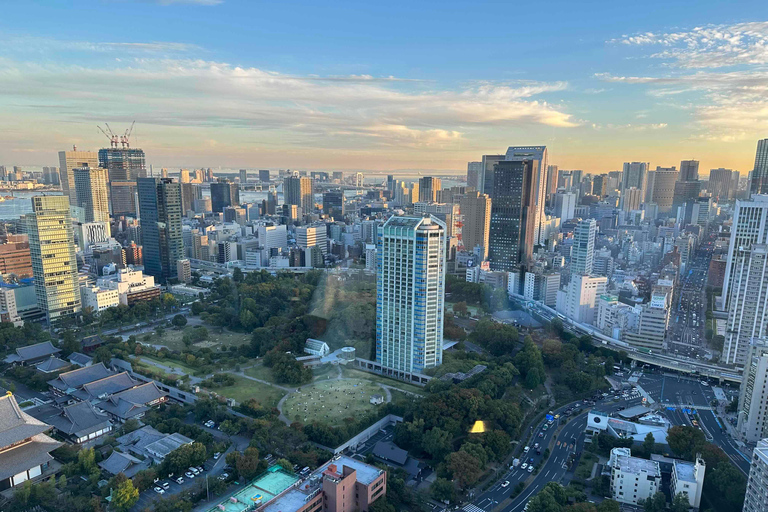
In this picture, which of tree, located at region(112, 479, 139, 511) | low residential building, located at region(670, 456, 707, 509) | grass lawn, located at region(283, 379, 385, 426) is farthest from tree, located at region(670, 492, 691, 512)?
tree, located at region(112, 479, 139, 511)

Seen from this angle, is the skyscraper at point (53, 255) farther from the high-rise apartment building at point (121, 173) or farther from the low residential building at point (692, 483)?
the high-rise apartment building at point (121, 173)

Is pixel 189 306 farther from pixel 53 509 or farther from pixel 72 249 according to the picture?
pixel 53 509

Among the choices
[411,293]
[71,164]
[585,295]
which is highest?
[71,164]

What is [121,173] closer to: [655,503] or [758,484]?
[655,503]

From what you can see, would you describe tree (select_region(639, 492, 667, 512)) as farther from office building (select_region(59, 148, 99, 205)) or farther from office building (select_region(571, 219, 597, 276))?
office building (select_region(59, 148, 99, 205))

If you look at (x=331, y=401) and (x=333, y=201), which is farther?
(x=333, y=201)

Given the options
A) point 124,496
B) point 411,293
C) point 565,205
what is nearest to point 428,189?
point 565,205

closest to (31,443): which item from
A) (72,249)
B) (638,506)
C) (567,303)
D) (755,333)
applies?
(72,249)
